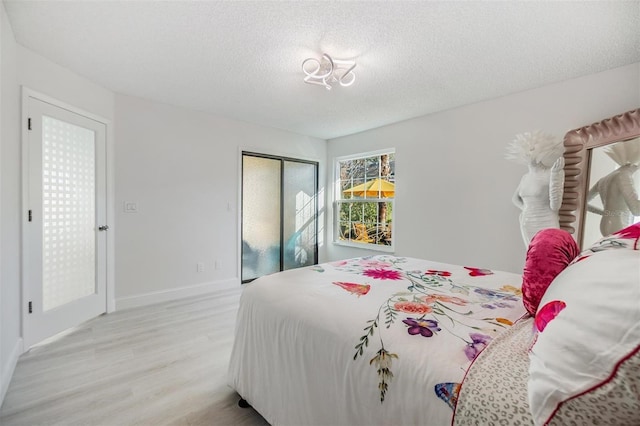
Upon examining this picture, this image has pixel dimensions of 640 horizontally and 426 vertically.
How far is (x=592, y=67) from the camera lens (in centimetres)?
236

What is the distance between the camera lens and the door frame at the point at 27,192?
216 cm

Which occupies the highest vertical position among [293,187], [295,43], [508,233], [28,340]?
[295,43]

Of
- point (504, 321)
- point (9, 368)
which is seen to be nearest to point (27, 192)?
point (9, 368)

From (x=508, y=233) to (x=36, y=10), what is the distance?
4.26 m

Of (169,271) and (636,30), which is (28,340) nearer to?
(169,271)

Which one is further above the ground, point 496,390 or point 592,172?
point 592,172

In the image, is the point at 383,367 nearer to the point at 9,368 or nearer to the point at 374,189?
the point at 9,368

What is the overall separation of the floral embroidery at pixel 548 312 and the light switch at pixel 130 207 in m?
3.61

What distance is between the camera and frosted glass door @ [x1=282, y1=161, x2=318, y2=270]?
457 centimetres

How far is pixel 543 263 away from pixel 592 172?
211 cm

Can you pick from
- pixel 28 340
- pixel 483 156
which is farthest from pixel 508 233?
pixel 28 340

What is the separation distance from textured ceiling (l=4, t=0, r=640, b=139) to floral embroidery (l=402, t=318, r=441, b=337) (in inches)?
69.3

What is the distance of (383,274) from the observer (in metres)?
1.80

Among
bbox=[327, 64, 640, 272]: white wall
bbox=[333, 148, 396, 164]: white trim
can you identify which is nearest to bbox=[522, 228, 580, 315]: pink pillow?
bbox=[327, 64, 640, 272]: white wall
